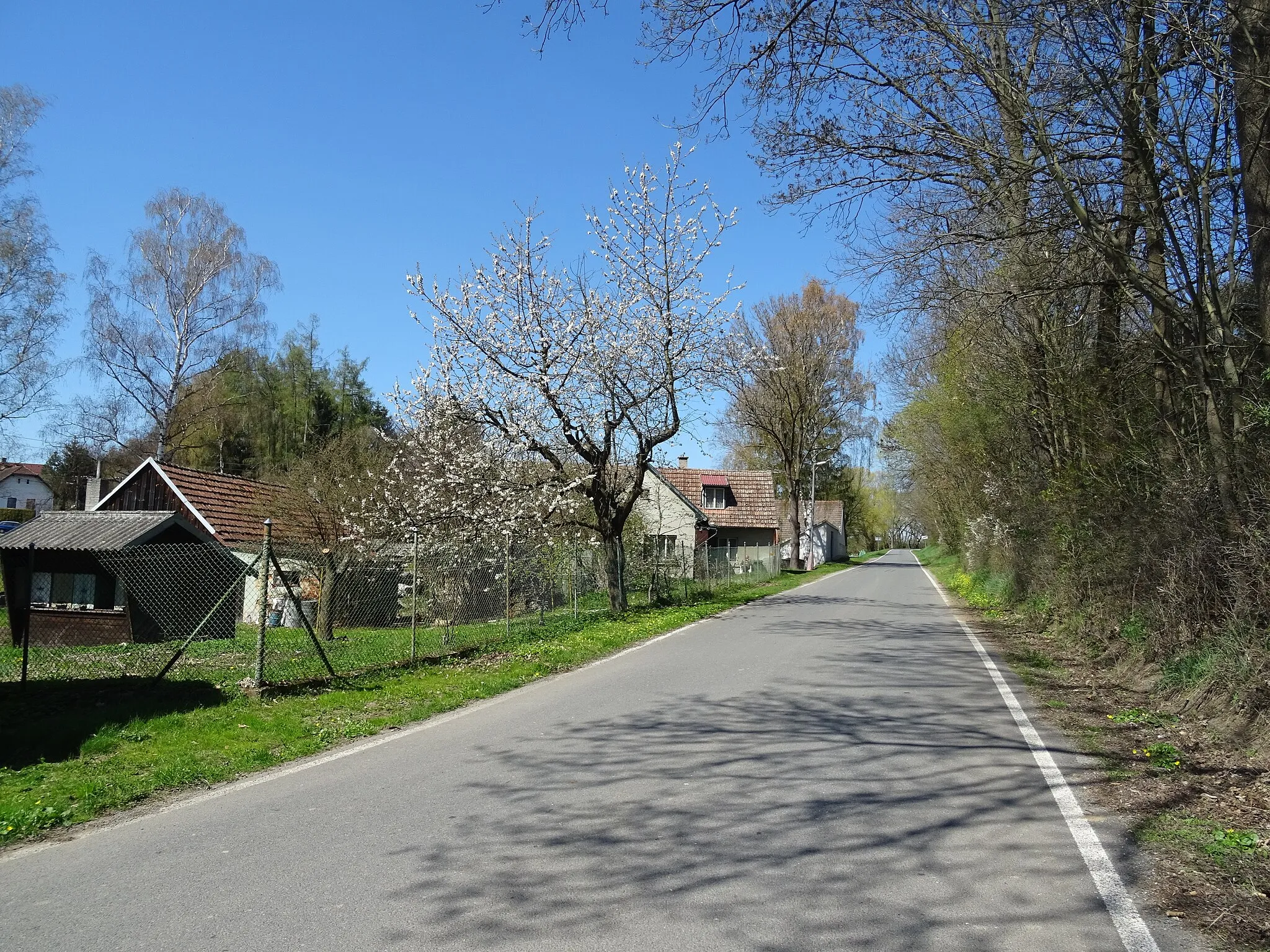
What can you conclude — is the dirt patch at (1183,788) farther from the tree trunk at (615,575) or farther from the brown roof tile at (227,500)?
the brown roof tile at (227,500)

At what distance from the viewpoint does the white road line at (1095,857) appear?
12.9 feet

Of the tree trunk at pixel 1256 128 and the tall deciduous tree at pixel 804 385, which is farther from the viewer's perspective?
the tall deciduous tree at pixel 804 385

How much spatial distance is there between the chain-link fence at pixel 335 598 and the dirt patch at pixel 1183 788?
8.66m

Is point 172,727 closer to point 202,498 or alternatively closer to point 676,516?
point 202,498

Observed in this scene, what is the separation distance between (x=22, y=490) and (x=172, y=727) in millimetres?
91239

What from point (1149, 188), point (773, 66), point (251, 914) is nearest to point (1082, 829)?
point (251, 914)

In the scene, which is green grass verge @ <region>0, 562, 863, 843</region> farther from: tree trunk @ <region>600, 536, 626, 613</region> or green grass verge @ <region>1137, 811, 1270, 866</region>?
tree trunk @ <region>600, 536, 626, 613</region>

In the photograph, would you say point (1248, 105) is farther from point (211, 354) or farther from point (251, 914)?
point (211, 354)

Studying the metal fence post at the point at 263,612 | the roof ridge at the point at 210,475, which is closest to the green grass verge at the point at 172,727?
the metal fence post at the point at 263,612

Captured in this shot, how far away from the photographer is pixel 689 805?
224 inches

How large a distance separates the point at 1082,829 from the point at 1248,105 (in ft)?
22.7

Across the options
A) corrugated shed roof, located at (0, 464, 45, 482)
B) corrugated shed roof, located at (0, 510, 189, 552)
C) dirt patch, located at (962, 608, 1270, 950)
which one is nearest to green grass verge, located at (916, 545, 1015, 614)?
dirt patch, located at (962, 608, 1270, 950)

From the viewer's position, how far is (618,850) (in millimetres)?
4891

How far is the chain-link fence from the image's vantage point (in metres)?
15.7
